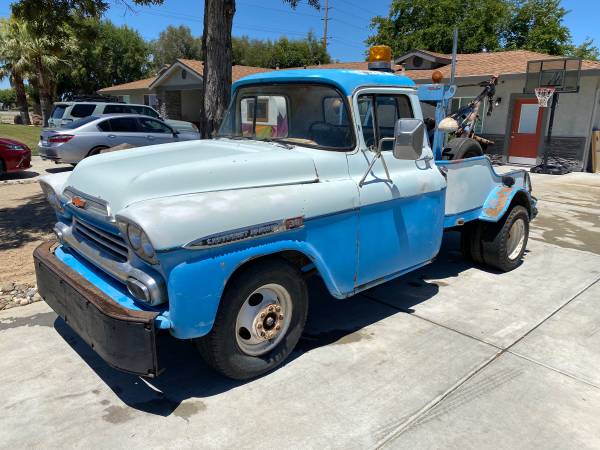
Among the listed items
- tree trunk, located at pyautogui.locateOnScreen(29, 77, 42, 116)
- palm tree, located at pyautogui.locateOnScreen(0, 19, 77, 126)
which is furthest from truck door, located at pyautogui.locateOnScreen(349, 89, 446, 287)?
tree trunk, located at pyautogui.locateOnScreen(29, 77, 42, 116)

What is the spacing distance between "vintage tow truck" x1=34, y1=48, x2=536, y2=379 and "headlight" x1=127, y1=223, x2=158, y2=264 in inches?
0.4

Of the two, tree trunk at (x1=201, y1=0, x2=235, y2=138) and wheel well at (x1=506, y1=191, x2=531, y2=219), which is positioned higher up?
tree trunk at (x1=201, y1=0, x2=235, y2=138)

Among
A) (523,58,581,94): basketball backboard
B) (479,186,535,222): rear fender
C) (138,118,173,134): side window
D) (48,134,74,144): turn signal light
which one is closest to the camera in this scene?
(479,186,535,222): rear fender

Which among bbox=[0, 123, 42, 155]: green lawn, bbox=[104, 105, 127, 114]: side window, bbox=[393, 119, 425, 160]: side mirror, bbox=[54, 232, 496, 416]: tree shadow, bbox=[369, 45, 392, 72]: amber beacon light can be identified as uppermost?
bbox=[369, 45, 392, 72]: amber beacon light

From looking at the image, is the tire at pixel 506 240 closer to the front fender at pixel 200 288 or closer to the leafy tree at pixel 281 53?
the front fender at pixel 200 288

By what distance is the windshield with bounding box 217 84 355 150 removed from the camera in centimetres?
360

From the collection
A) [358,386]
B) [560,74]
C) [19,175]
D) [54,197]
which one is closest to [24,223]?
[54,197]

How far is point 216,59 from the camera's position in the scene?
7.10m

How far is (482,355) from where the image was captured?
145 inches

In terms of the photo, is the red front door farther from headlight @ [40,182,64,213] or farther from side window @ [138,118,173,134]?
headlight @ [40,182,64,213]

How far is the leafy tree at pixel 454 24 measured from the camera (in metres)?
32.2

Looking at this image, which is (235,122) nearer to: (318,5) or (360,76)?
(360,76)

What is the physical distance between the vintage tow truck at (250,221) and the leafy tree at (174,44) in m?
50.8

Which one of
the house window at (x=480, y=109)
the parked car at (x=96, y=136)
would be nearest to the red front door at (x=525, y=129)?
the house window at (x=480, y=109)
